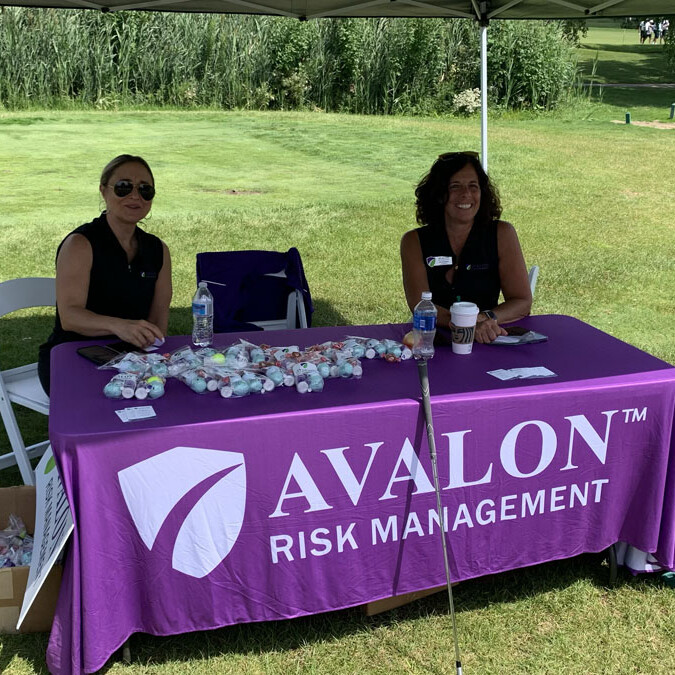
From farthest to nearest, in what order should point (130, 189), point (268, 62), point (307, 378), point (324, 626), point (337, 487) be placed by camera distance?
1. point (268, 62)
2. point (130, 189)
3. point (324, 626)
4. point (307, 378)
5. point (337, 487)

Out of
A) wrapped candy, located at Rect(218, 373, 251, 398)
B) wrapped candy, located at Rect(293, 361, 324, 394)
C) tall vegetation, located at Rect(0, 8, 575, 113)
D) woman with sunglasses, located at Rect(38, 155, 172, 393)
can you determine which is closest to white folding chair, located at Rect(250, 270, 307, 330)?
woman with sunglasses, located at Rect(38, 155, 172, 393)

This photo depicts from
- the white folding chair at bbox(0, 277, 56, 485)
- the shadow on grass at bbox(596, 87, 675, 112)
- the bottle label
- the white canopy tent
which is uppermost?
the white canopy tent

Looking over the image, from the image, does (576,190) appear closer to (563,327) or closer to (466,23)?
(466,23)

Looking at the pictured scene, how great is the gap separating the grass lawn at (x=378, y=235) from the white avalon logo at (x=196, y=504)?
42 cm

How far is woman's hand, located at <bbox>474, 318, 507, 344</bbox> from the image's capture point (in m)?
3.12

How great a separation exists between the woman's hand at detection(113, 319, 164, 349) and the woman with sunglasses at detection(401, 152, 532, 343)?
114 cm

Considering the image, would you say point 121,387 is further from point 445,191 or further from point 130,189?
point 445,191

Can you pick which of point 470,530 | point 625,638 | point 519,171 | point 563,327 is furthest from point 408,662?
point 519,171

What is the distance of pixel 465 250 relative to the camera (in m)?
3.56

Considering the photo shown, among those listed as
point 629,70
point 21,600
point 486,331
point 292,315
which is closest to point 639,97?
point 629,70

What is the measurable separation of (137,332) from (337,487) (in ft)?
3.28

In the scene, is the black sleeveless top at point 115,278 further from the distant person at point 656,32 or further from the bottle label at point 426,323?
the distant person at point 656,32

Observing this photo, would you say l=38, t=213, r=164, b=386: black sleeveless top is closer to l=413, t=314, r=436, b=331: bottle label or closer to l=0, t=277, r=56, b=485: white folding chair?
l=0, t=277, r=56, b=485: white folding chair

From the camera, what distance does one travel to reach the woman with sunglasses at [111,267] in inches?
126
